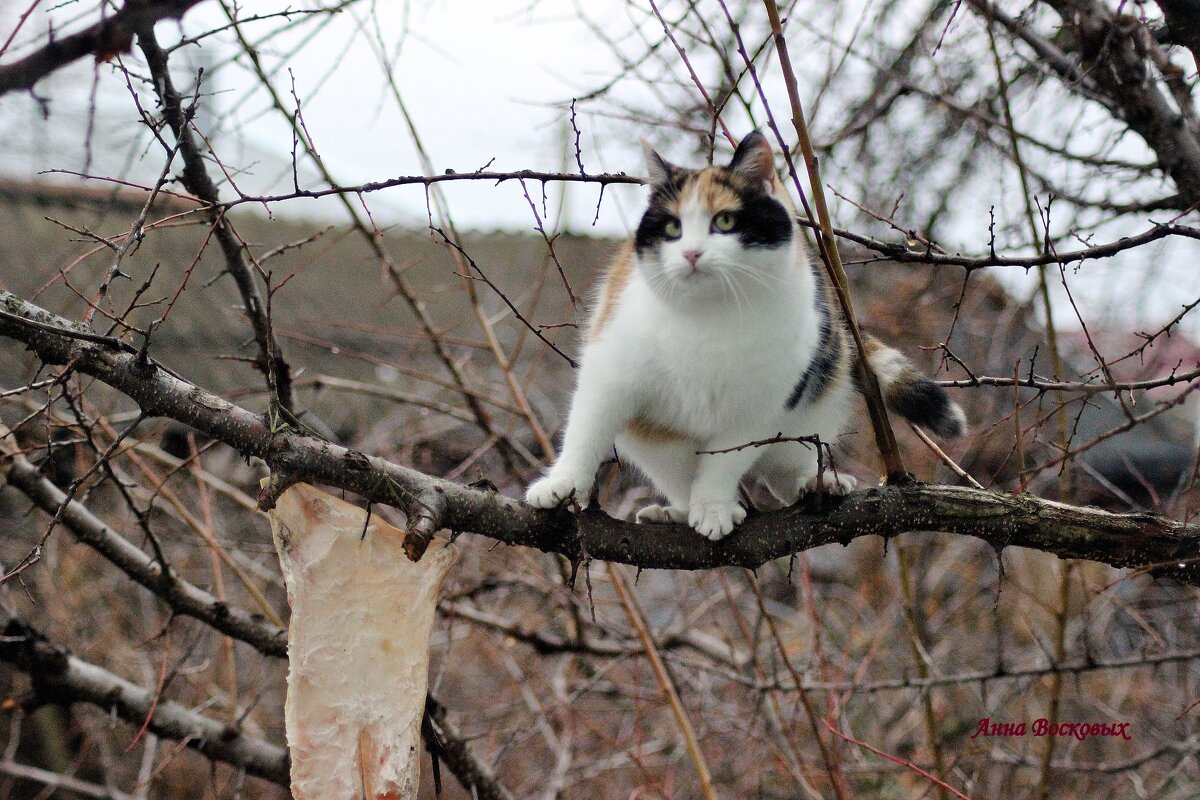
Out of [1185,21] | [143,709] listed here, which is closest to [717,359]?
[1185,21]

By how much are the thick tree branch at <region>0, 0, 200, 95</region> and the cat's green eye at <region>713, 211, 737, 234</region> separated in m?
1.43

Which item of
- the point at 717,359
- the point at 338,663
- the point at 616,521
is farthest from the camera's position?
the point at 717,359

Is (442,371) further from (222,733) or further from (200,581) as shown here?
(222,733)

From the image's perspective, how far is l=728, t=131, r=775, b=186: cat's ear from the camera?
2031 millimetres

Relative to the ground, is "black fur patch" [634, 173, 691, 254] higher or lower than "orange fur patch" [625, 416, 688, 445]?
higher

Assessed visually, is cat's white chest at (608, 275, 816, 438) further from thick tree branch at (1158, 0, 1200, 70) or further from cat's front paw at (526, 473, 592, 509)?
thick tree branch at (1158, 0, 1200, 70)

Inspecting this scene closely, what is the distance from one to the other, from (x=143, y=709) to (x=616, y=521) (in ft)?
4.91

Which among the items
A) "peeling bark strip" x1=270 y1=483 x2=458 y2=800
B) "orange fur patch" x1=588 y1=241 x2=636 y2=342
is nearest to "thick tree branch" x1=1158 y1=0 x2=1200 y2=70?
"orange fur patch" x1=588 y1=241 x2=636 y2=342

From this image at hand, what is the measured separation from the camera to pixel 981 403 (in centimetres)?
475

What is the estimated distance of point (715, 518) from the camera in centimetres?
193

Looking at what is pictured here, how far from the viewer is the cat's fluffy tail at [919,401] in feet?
6.82

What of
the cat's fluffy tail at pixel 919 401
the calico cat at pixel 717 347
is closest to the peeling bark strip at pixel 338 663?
the calico cat at pixel 717 347

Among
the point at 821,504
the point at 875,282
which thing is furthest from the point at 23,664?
the point at 875,282

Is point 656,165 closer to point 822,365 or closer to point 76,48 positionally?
point 822,365
